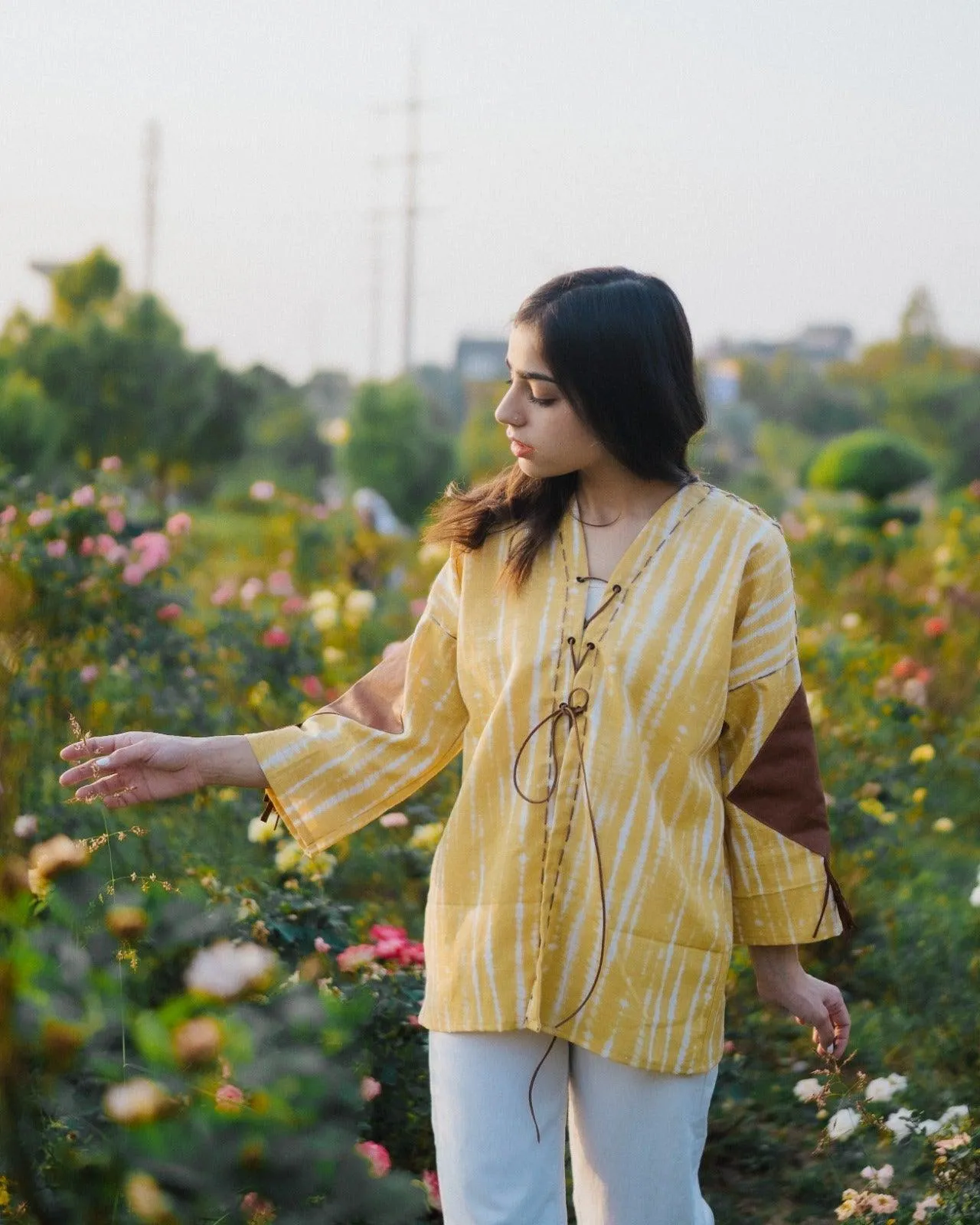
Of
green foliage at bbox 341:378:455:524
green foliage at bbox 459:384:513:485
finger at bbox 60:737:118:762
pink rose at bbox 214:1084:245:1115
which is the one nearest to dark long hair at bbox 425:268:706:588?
finger at bbox 60:737:118:762

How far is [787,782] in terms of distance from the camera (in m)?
1.78

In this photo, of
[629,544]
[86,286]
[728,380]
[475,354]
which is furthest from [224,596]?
[475,354]

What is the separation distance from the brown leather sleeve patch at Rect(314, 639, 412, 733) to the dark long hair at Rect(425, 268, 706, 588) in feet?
0.60

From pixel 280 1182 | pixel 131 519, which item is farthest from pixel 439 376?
pixel 280 1182

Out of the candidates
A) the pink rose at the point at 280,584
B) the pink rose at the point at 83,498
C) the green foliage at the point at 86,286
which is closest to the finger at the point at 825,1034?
the pink rose at the point at 83,498

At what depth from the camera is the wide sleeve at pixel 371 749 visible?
1.84m

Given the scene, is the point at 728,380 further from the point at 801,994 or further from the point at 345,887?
the point at 801,994

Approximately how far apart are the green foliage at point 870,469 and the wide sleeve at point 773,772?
980 cm

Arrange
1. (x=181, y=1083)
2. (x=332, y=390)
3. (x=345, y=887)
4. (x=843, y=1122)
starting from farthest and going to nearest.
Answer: (x=332, y=390) → (x=345, y=887) → (x=843, y=1122) → (x=181, y=1083)

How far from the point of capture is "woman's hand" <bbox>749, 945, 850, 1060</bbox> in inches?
71.4

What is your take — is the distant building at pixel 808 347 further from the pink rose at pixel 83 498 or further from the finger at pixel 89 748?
the finger at pixel 89 748

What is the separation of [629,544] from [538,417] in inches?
7.4

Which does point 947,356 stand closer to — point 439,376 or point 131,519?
point 439,376

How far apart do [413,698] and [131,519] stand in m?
3.10
